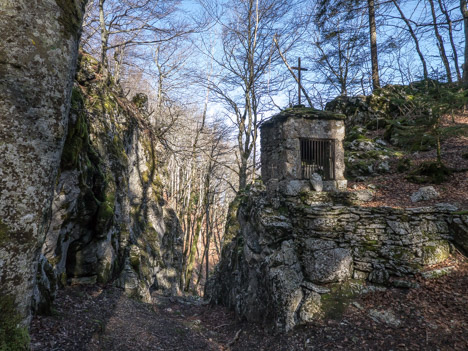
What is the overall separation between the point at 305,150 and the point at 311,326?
16.8ft

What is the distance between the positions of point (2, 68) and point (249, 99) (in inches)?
459

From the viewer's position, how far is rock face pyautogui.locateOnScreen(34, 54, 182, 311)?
212 inches

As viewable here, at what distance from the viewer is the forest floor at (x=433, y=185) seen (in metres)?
7.14

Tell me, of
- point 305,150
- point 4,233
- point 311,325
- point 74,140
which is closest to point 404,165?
point 305,150

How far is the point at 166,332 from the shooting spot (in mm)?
5977

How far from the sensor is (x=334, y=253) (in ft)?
20.8

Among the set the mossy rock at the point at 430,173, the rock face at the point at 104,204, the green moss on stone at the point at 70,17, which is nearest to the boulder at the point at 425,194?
the mossy rock at the point at 430,173

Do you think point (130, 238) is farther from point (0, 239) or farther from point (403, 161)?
point (403, 161)

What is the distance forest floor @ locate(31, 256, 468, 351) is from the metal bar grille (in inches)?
155

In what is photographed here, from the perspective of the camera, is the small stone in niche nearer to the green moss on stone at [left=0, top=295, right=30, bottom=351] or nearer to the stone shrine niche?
the stone shrine niche

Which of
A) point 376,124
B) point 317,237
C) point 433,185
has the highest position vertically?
point 376,124

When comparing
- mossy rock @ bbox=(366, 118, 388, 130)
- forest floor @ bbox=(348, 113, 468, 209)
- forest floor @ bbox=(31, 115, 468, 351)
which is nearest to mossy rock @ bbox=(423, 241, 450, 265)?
forest floor @ bbox=(31, 115, 468, 351)

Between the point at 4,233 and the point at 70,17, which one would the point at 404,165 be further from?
the point at 4,233

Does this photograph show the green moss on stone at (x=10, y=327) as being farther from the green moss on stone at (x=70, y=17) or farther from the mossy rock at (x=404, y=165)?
the mossy rock at (x=404, y=165)
